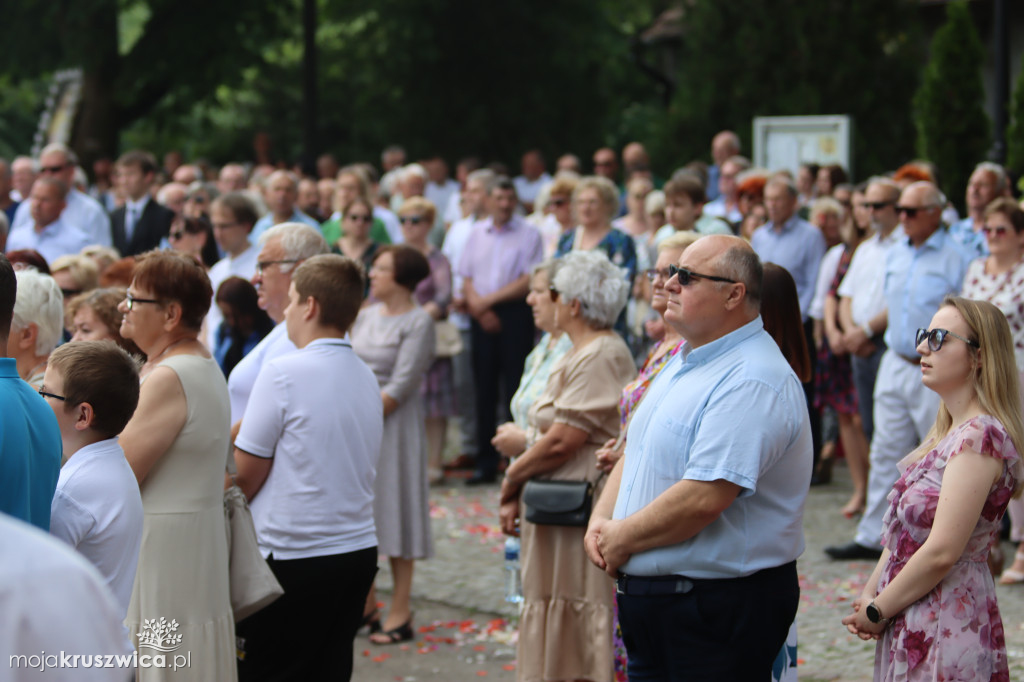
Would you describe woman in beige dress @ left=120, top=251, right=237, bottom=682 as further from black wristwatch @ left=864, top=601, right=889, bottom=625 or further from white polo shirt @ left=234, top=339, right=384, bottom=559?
black wristwatch @ left=864, top=601, right=889, bottom=625

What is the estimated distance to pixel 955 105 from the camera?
12516 millimetres

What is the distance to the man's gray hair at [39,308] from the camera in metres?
4.41

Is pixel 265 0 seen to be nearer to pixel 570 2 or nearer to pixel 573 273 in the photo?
pixel 570 2

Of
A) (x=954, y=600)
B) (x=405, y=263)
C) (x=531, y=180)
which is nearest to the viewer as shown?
(x=954, y=600)

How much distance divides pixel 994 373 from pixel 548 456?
1.96 meters

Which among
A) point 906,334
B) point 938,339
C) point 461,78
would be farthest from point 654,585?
point 461,78

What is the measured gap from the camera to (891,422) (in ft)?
24.6

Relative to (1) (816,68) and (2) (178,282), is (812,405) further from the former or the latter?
(1) (816,68)

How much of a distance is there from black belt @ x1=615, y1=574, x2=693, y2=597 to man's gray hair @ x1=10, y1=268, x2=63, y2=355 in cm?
235

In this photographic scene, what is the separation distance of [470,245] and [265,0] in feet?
38.2

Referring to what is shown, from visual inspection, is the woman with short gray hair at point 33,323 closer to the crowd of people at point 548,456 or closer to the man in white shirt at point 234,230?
the crowd of people at point 548,456

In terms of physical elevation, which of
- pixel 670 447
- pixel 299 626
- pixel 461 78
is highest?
pixel 461 78

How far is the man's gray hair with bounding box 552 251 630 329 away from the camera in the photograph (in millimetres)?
5250

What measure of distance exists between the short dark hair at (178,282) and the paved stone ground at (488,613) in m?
2.40
